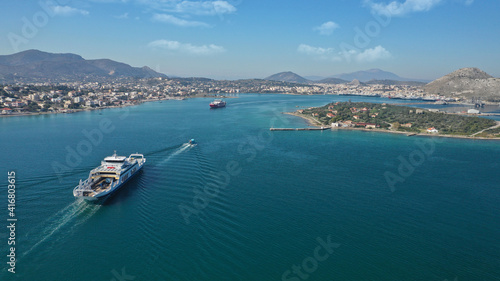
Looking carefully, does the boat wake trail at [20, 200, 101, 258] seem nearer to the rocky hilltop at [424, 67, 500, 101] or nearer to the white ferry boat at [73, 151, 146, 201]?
the white ferry boat at [73, 151, 146, 201]

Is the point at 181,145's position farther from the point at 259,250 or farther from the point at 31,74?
the point at 31,74

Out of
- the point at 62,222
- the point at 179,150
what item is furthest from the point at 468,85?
the point at 62,222

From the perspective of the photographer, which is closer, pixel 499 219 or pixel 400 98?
pixel 499 219

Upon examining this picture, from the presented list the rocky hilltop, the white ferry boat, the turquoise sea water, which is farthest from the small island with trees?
the rocky hilltop

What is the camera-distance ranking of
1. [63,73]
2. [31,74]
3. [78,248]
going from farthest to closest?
[63,73] → [31,74] → [78,248]

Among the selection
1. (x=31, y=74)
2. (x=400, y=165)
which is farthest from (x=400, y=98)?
(x=31, y=74)

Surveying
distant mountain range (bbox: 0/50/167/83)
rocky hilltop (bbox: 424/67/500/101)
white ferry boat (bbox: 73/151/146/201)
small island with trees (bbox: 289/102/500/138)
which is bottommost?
white ferry boat (bbox: 73/151/146/201)

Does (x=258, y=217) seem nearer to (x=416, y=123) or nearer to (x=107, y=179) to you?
(x=107, y=179)
